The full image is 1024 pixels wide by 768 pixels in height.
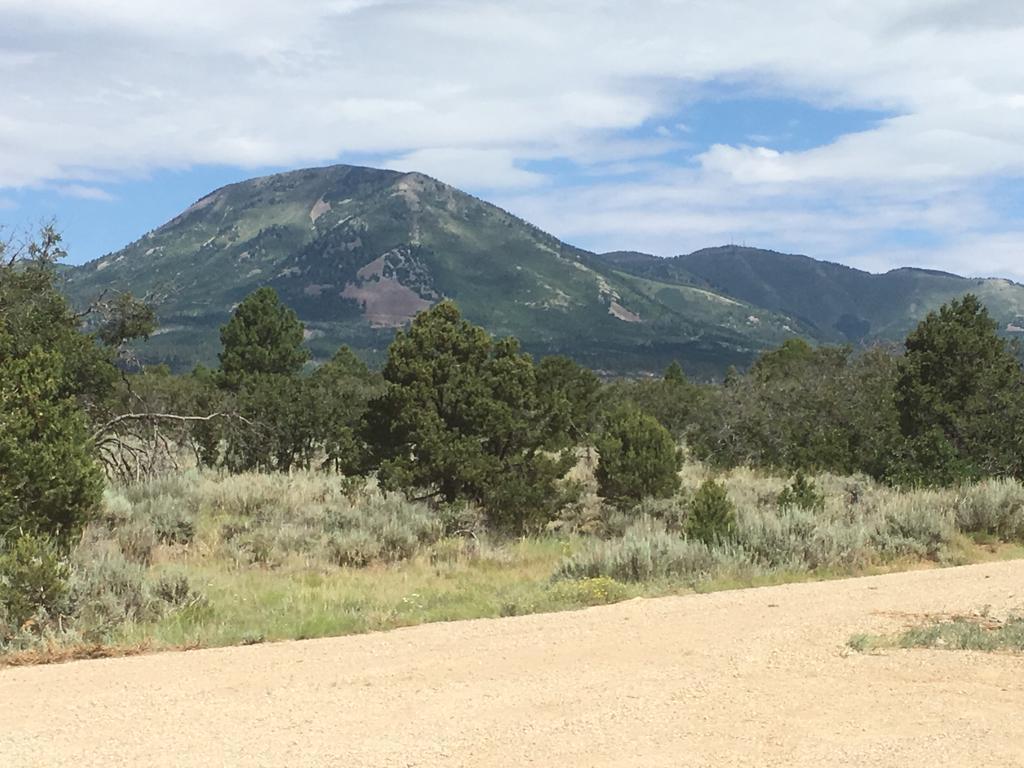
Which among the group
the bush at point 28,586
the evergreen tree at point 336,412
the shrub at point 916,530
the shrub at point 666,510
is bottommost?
the shrub at point 666,510

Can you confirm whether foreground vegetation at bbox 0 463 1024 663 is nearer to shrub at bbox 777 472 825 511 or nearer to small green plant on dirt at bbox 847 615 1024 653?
shrub at bbox 777 472 825 511

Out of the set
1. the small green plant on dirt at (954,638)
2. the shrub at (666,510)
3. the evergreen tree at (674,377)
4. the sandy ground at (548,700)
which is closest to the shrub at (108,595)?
the sandy ground at (548,700)

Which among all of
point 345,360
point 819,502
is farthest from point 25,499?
point 345,360

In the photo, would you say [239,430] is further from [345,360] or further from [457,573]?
[345,360]

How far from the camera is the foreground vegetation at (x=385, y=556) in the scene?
327 inches

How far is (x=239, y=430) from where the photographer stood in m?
21.4

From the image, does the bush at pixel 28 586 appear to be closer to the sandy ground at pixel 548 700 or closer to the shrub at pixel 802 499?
the sandy ground at pixel 548 700

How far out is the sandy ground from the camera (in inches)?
192

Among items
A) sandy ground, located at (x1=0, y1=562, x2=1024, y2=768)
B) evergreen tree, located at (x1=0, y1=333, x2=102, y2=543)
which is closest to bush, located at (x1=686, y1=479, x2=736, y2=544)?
sandy ground, located at (x1=0, y1=562, x2=1024, y2=768)

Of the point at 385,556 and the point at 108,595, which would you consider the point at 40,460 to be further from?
the point at 385,556

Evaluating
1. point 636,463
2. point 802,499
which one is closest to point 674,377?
point 636,463

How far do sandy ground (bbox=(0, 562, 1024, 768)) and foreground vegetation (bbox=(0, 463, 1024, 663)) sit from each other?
3.35 ft

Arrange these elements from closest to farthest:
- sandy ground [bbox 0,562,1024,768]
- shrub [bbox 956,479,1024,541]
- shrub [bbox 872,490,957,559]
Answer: sandy ground [bbox 0,562,1024,768], shrub [bbox 872,490,957,559], shrub [bbox 956,479,1024,541]

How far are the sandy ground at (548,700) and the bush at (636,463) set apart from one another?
926 centimetres
